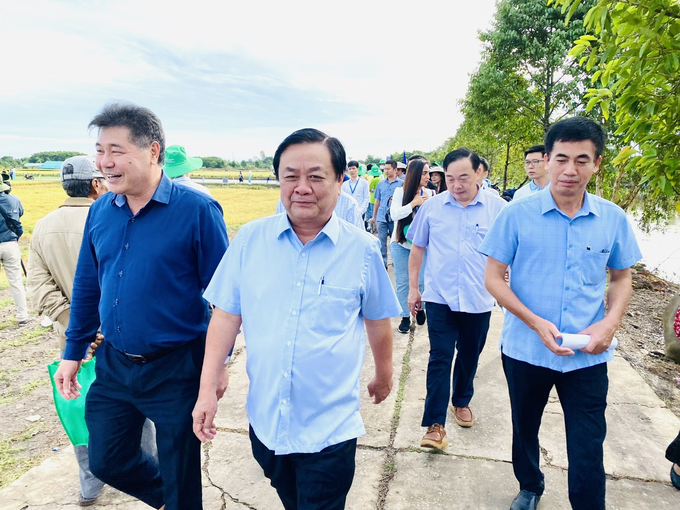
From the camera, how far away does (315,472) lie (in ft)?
5.31

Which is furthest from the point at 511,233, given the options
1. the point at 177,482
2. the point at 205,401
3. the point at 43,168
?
the point at 43,168

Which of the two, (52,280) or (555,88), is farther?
(555,88)

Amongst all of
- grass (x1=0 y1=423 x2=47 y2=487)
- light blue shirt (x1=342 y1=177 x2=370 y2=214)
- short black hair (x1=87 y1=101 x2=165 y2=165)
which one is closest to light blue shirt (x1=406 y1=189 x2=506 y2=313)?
short black hair (x1=87 y1=101 x2=165 y2=165)

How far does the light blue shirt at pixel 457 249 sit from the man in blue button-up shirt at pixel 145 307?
1682 mm

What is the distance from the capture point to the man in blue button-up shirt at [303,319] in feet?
5.26

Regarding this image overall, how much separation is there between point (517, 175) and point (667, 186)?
24205 mm

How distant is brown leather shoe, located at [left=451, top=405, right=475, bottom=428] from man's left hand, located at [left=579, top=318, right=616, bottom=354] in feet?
4.77

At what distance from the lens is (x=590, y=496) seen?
203 centimetres

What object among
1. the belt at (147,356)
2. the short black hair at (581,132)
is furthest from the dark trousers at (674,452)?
the belt at (147,356)

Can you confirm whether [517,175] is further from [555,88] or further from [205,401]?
[205,401]

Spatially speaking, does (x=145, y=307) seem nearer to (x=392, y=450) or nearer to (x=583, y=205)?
(x=392, y=450)

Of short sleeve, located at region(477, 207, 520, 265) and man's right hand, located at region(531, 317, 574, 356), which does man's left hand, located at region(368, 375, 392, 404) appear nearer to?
man's right hand, located at region(531, 317, 574, 356)

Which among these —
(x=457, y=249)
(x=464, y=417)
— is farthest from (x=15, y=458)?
(x=457, y=249)

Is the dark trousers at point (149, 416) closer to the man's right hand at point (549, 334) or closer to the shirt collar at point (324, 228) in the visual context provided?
the shirt collar at point (324, 228)
